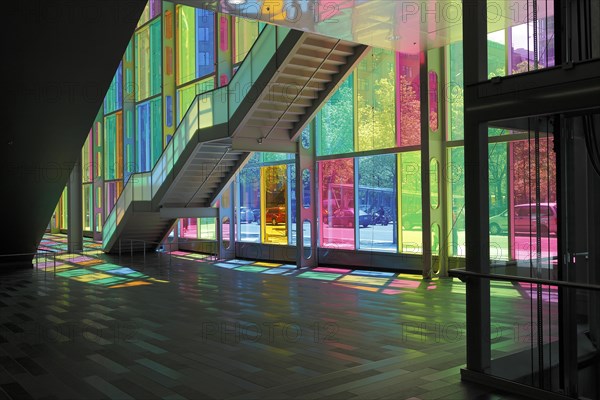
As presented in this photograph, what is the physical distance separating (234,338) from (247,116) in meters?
6.46

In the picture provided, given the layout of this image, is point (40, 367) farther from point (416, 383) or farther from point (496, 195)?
point (496, 195)

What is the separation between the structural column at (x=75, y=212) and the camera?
2053 centimetres

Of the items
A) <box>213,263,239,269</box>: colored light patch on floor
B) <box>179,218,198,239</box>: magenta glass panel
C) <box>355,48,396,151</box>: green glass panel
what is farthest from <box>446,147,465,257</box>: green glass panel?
<box>179,218,198,239</box>: magenta glass panel

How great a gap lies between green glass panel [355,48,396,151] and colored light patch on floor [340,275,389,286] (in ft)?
10.7

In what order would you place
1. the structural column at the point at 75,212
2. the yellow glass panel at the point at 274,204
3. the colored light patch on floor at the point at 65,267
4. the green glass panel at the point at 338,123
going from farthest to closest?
the structural column at the point at 75,212
the yellow glass panel at the point at 274,204
the colored light patch on floor at the point at 65,267
the green glass panel at the point at 338,123

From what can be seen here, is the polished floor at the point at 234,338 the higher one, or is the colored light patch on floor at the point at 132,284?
the colored light patch on floor at the point at 132,284

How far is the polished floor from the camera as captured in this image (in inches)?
214

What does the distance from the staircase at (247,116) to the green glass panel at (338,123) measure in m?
1.24

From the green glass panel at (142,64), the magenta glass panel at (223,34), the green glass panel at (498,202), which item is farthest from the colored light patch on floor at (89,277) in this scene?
the green glass panel at (142,64)

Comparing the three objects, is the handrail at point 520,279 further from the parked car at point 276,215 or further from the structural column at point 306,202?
the parked car at point 276,215

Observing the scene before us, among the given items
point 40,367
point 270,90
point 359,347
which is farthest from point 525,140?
point 270,90

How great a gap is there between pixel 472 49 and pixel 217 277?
9406 mm

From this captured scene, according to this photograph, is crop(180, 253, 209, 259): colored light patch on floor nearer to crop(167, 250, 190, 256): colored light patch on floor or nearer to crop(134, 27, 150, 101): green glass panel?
crop(167, 250, 190, 256): colored light patch on floor

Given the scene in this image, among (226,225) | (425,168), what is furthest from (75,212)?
(425,168)
